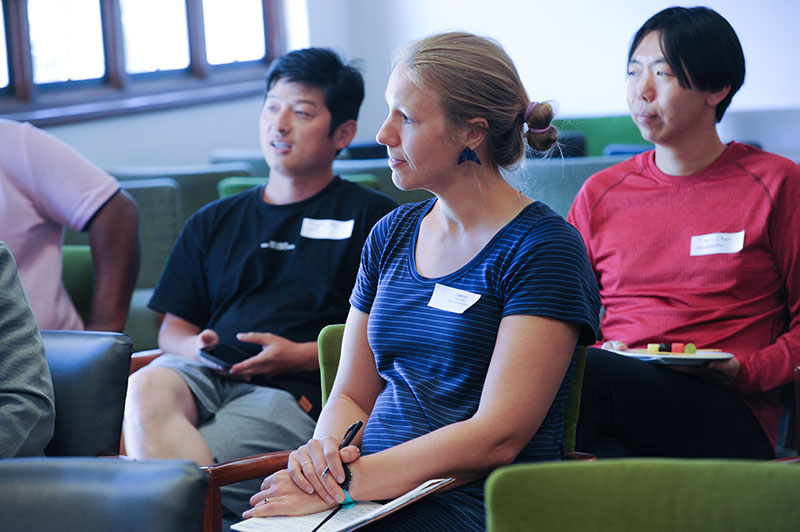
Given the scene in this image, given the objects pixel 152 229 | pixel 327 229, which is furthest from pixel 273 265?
pixel 152 229

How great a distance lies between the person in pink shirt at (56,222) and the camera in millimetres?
2516

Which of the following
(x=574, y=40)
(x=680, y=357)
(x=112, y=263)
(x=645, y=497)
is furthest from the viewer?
(x=574, y=40)

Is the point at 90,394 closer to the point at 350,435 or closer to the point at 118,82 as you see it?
the point at 350,435

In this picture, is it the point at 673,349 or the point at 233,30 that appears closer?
the point at 673,349

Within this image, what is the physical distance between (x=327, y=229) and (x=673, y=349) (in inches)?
39.1

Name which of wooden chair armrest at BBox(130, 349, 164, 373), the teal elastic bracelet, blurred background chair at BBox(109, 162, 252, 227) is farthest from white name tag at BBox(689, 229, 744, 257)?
blurred background chair at BBox(109, 162, 252, 227)

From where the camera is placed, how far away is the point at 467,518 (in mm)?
1452

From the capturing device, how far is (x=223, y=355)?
2350 millimetres

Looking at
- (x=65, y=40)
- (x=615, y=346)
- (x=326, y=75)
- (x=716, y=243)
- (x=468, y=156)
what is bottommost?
(x=615, y=346)

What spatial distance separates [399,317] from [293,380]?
82 centimetres

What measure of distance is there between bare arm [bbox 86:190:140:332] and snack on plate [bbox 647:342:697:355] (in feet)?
4.90

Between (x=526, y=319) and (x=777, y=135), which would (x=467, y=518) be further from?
(x=777, y=135)

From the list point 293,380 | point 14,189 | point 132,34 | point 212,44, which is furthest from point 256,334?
point 212,44

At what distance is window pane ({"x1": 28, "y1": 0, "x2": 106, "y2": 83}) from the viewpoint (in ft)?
18.0
